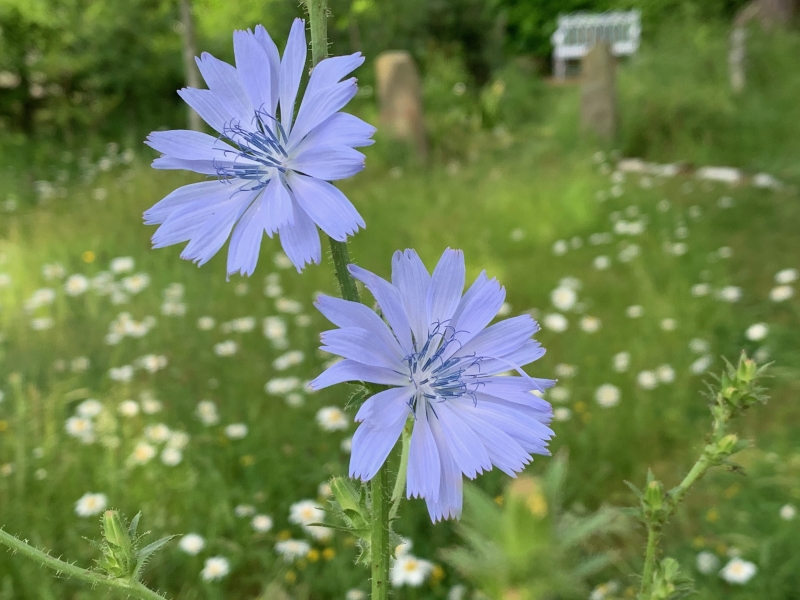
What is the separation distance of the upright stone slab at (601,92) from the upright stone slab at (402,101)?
1.74 meters

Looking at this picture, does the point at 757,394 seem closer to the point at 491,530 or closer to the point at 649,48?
the point at 491,530

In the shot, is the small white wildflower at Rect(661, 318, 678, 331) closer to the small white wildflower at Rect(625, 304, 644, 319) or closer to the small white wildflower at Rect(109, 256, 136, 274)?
the small white wildflower at Rect(625, 304, 644, 319)

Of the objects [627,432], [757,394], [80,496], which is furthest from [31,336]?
[757,394]

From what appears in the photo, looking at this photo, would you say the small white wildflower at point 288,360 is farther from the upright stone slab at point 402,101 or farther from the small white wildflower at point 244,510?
the upright stone slab at point 402,101

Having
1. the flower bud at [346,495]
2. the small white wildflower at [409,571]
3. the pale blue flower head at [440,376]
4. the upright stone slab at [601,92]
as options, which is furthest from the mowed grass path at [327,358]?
the upright stone slab at [601,92]

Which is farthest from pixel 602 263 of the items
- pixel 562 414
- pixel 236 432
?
pixel 236 432

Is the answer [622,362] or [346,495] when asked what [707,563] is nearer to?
[622,362]

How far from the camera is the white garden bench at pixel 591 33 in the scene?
41.7 feet

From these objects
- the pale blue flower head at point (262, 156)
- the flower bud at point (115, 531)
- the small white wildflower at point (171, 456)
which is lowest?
the small white wildflower at point (171, 456)

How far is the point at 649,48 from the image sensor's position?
8.77 m

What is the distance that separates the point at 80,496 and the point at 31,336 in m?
1.37

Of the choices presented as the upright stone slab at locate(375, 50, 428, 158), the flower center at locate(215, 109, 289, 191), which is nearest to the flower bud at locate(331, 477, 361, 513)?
the flower center at locate(215, 109, 289, 191)

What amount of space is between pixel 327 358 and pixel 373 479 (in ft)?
7.50

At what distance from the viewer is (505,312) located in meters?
3.08
